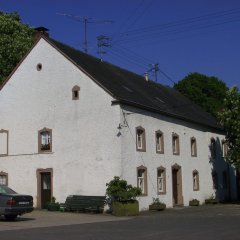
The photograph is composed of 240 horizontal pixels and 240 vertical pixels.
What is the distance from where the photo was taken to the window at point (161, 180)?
109ft

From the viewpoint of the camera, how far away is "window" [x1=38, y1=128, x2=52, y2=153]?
32188 millimetres

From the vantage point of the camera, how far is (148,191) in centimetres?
3158

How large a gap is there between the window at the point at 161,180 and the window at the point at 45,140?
7.14 metres

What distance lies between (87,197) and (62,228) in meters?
10.0

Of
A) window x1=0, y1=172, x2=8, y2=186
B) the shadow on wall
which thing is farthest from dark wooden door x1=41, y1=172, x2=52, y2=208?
the shadow on wall

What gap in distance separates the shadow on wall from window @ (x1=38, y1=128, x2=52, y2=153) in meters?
15.3

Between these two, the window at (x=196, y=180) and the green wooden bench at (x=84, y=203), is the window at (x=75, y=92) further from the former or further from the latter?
the window at (x=196, y=180)

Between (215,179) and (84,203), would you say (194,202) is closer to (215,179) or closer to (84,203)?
(215,179)

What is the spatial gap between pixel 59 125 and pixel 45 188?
4.05m

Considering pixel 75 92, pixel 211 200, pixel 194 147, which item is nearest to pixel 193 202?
pixel 211 200

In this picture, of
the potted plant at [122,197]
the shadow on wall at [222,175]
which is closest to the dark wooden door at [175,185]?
the shadow on wall at [222,175]

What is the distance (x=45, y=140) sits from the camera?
32469 millimetres

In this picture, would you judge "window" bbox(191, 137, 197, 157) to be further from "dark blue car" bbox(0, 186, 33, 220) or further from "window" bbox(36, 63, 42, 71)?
"dark blue car" bbox(0, 186, 33, 220)

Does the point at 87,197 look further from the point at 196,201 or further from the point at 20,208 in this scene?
the point at 196,201
